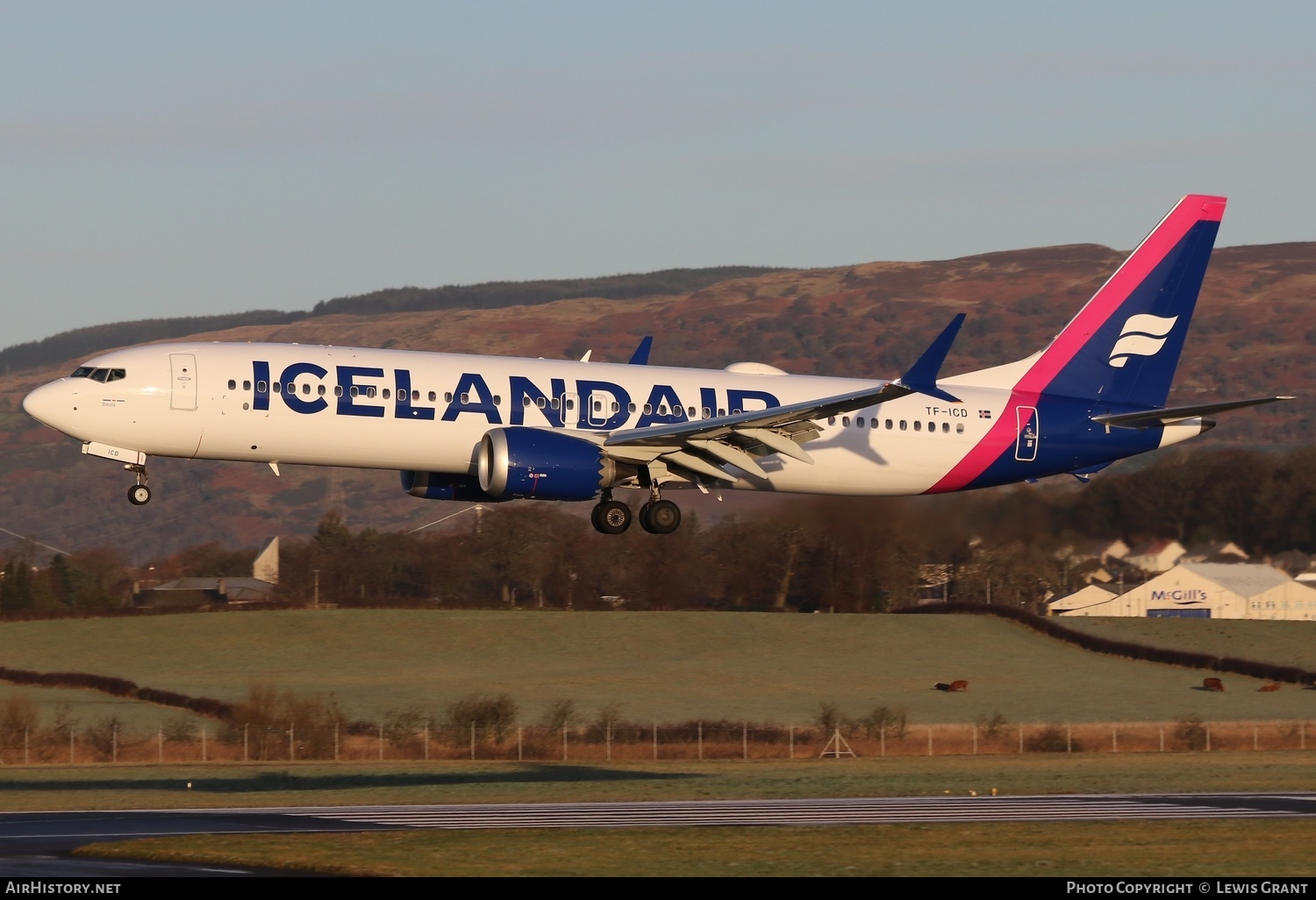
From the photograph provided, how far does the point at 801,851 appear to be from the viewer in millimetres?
33344

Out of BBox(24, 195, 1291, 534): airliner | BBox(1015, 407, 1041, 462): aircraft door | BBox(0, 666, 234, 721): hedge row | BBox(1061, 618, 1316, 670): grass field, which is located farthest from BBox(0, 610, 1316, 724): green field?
BBox(24, 195, 1291, 534): airliner

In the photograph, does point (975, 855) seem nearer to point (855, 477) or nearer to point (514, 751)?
point (855, 477)

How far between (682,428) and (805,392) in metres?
5.44

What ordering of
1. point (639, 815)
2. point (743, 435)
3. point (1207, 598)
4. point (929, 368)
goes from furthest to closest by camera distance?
point (1207, 598), point (743, 435), point (639, 815), point (929, 368)

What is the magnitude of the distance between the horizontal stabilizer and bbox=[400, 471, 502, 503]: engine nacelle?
1705cm

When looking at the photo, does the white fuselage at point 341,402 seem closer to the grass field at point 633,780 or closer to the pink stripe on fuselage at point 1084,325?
the pink stripe on fuselage at point 1084,325

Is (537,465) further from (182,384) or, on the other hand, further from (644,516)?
(182,384)

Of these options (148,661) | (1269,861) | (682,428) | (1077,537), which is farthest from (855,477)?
(148,661)

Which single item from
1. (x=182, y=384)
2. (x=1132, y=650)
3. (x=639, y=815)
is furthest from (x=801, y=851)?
(x=1132, y=650)

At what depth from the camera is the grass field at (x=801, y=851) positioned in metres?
30.6

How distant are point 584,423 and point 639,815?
940 centimetres

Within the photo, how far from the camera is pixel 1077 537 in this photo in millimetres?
66688

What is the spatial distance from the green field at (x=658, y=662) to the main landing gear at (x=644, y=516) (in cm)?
3100

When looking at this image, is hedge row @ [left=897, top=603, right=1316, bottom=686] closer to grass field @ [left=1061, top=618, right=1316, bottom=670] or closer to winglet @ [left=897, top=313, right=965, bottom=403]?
grass field @ [left=1061, top=618, right=1316, bottom=670]
